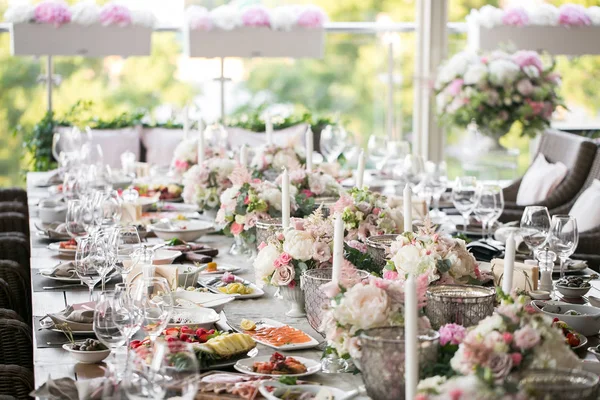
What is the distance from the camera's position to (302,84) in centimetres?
969

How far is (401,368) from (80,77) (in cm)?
826

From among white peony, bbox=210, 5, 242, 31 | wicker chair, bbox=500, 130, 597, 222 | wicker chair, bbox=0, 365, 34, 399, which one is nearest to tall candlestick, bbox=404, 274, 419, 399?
wicker chair, bbox=0, 365, 34, 399

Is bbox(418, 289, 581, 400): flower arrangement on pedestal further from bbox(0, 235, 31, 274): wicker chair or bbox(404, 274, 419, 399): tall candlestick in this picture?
bbox(0, 235, 31, 274): wicker chair

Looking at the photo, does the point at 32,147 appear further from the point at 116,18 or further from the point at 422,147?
A: the point at 422,147

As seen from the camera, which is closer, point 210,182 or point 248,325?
point 248,325

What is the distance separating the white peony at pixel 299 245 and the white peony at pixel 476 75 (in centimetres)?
405

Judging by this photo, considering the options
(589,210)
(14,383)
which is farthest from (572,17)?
(14,383)

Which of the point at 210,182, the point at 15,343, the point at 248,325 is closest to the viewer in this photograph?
the point at 248,325

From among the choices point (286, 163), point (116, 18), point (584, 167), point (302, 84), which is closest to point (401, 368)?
point (286, 163)

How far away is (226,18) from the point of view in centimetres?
657

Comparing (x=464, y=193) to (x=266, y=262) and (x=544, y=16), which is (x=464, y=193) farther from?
(x=544, y=16)

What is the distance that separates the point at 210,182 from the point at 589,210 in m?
1.70

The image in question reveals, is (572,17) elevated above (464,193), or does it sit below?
above

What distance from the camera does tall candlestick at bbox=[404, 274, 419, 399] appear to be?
5.10 feet
